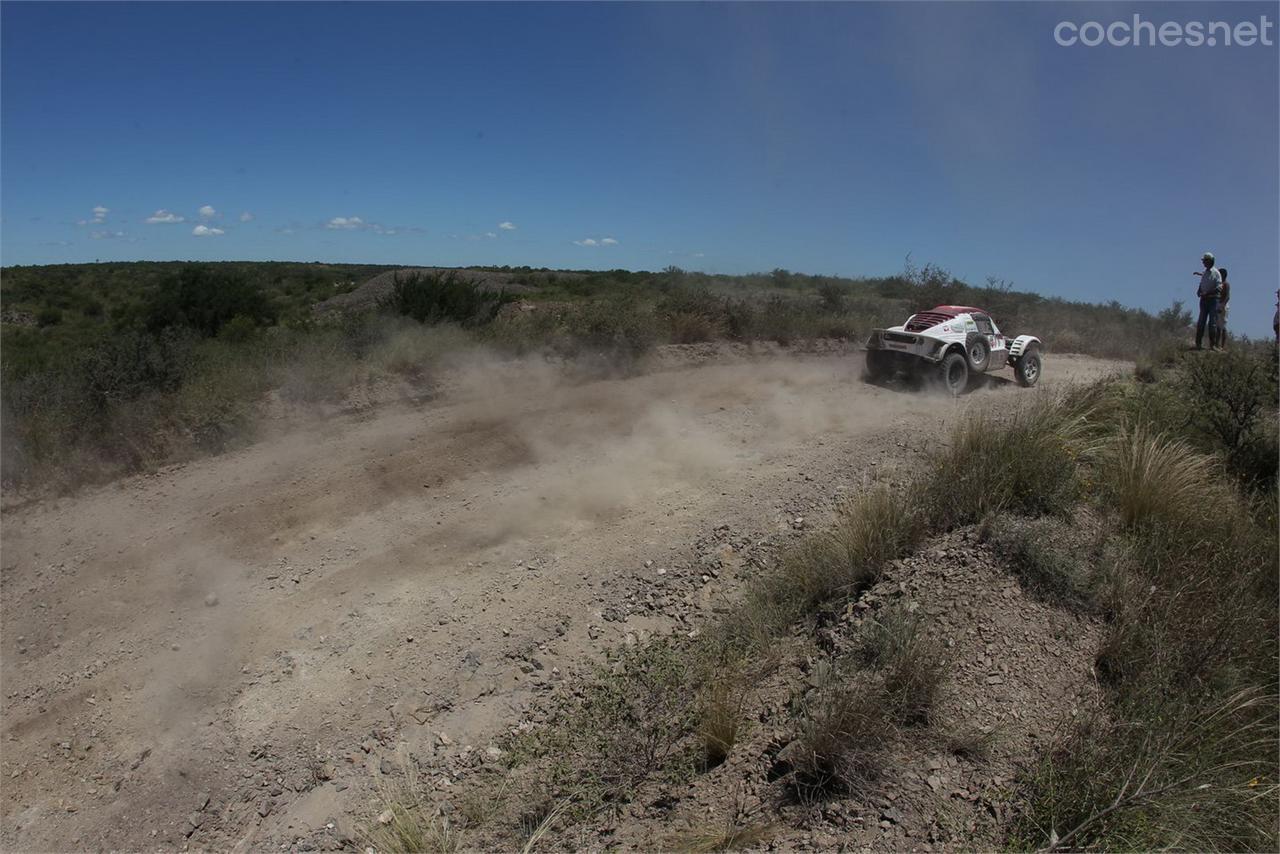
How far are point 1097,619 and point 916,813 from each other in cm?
221

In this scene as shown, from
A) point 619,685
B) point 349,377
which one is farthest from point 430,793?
point 349,377

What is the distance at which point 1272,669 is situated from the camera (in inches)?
178

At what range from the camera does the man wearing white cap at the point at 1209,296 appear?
1288 cm

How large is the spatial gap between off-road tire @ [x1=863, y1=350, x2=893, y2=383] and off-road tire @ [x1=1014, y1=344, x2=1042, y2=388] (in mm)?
2256

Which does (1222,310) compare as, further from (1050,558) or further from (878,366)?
(1050,558)

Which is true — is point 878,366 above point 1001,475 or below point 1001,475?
above

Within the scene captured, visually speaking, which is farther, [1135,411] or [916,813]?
[1135,411]

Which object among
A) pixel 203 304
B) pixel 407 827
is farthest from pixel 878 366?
pixel 203 304

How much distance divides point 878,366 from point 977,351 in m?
1.48

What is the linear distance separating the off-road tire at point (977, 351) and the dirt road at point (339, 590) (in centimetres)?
175

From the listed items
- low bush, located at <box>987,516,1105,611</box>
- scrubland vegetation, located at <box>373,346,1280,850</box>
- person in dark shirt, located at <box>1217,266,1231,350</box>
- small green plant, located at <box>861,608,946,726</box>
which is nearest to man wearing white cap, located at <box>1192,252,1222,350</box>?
person in dark shirt, located at <box>1217,266,1231,350</box>

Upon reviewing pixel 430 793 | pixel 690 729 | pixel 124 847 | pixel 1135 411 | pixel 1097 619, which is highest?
pixel 1135 411

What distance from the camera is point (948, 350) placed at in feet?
36.3

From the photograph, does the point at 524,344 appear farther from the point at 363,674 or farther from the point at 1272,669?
the point at 1272,669
